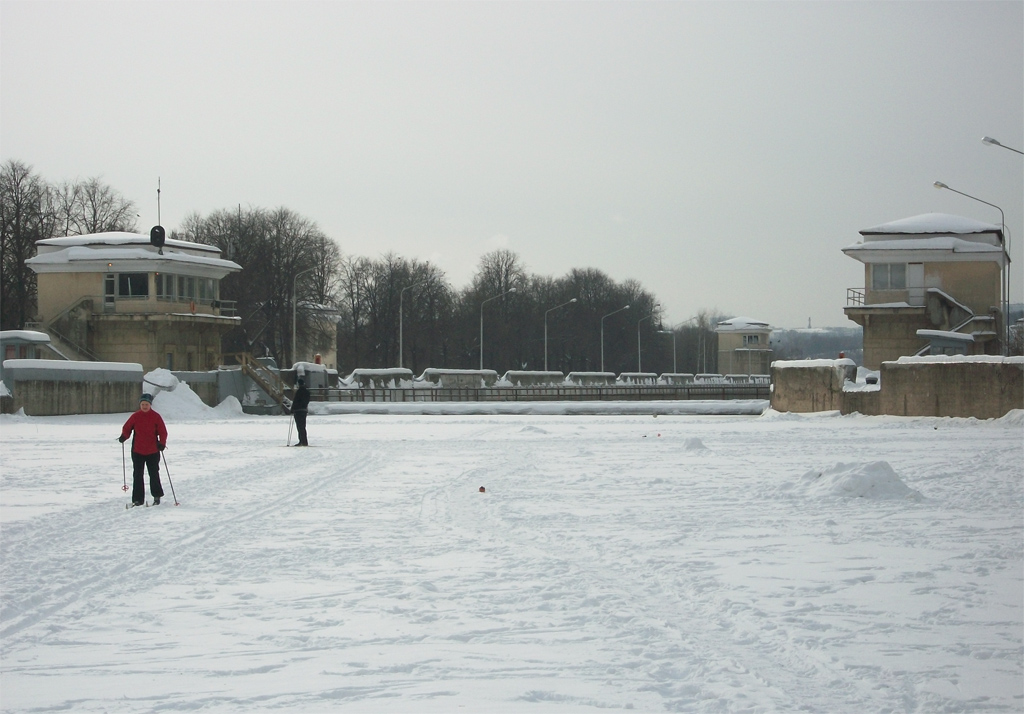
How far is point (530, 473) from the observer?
20.2 metres

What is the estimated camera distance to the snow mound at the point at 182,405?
48.4m

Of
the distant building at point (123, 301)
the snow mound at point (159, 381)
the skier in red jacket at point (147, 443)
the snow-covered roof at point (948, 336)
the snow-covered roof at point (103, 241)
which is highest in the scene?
the snow-covered roof at point (103, 241)

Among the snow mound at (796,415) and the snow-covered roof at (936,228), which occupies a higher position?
the snow-covered roof at (936,228)

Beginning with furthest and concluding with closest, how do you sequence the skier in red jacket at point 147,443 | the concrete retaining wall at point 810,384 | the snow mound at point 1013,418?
the concrete retaining wall at point 810,384 → the snow mound at point 1013,418 → the skier in red jacket at point 147,443

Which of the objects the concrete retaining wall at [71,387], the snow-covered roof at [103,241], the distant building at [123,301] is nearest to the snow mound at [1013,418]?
the concrete retaining wall at [71,387]

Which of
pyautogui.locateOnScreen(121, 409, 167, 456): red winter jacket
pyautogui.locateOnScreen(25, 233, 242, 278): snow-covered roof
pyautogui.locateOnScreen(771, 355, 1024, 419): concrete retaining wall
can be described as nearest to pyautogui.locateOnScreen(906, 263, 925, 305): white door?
pyautogui.locateOnScreen(771, 355, 1024, 419): concrete retaining wall

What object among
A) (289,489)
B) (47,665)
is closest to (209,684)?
(47,665)

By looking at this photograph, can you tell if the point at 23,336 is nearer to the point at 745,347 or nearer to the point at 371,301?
the point at 371,301

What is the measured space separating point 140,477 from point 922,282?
56.8m

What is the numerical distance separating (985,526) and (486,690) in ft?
27.3

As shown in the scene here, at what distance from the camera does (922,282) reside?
63.5 meters

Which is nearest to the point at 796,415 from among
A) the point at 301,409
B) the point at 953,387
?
the point at 953,387

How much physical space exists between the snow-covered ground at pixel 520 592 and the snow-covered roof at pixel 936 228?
4875 centimetres

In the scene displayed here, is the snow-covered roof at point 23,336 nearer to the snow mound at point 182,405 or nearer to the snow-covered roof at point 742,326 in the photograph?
the snow mound at point 182,405
